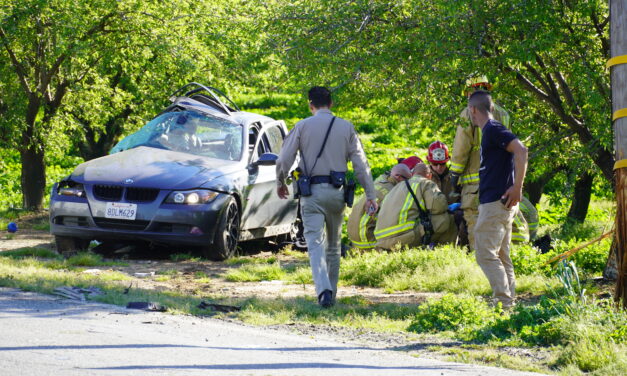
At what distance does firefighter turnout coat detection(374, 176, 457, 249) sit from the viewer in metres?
11.7

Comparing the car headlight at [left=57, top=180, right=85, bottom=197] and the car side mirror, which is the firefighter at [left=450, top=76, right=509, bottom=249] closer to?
the car side mirror

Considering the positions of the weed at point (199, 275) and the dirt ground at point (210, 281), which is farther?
the weed at point (199, 275)

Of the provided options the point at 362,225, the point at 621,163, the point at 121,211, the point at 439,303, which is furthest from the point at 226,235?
the point at 621,163

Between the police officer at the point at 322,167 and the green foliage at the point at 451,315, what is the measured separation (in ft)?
4.06

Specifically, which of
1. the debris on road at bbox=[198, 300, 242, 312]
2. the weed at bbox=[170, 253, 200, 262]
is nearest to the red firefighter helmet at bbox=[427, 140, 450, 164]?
the weed at bbox=[170, 253, 200, 262]

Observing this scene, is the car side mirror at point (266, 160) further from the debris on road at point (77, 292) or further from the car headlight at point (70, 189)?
the debris on road at point (77, 292)

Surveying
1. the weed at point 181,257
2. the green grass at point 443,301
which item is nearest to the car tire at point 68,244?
the green grass at point 443,301

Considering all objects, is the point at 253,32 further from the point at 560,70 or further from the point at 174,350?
the point at 174,350

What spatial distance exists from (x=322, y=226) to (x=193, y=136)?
194 inches

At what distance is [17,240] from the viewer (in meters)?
14.5

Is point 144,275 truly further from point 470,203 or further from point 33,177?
point 33,177

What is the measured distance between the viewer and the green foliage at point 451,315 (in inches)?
295

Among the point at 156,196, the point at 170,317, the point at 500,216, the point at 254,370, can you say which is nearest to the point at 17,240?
the point at 156,196

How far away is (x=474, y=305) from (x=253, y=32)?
786 centimetres
